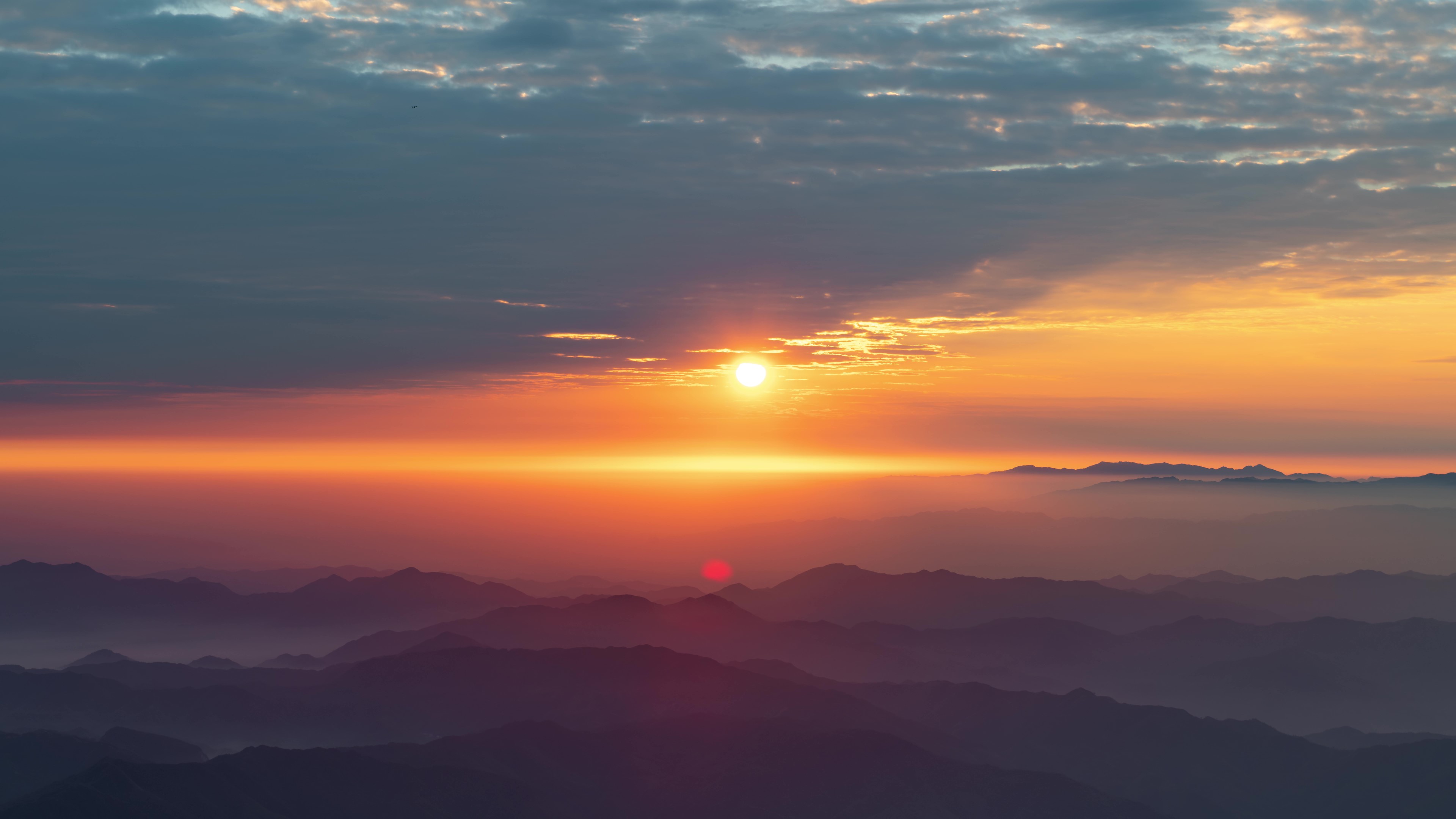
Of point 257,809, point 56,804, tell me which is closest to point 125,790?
point 56,804

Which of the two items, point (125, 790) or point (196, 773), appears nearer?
point (125, 790)

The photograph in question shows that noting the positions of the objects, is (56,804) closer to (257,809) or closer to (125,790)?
(125,790)

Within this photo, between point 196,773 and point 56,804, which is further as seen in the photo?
point 196,773

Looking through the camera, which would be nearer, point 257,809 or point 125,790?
point 125,790

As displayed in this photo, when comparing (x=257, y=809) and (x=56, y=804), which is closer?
(x=56, y=804)

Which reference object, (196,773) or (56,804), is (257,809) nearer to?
(196,773)
